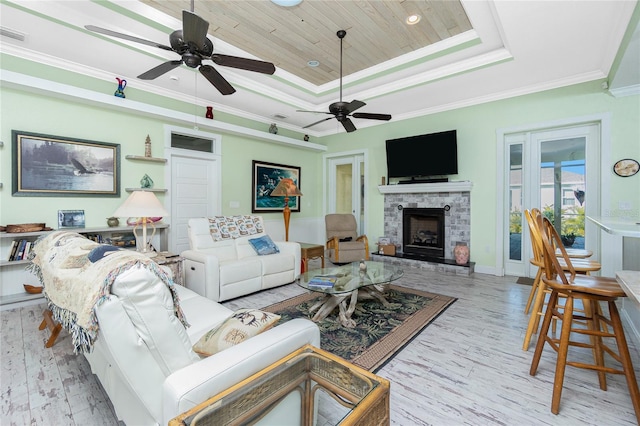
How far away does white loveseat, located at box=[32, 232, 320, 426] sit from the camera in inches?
37.8

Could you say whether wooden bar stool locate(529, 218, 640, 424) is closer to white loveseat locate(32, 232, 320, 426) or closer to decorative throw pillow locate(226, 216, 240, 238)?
white loveseat locate(32, 232, 320, 426)

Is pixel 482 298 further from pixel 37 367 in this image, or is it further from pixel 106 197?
pixel 106 197

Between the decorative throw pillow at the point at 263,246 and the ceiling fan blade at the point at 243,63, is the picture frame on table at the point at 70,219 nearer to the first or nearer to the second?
the decorative throw pillow at the point at 263,246

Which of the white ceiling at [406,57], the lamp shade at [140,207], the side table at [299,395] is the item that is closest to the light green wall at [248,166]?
the white ceiling at [406,57]

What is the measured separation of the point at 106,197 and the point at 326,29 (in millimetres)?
3604

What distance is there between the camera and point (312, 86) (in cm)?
466

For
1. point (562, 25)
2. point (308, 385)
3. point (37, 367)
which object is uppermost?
point (562, 25)

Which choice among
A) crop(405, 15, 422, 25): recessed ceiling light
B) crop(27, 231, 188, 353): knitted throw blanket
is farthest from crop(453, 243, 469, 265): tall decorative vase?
crop(27, 231, 188, 353): knitted throw blanket

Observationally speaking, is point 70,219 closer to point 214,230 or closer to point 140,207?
point 140,207

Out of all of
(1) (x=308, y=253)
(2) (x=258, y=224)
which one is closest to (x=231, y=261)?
(2) (x=258, y=224)

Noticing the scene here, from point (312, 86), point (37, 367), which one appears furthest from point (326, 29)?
point (37, 367)

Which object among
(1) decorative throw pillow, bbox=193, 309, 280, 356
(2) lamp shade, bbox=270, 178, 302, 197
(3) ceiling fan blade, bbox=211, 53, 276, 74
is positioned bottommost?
(1) decorative throw pillow, bbox=193, 309, 280, 356

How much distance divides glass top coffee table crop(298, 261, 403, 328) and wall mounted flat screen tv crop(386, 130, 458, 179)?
2460 millimetres

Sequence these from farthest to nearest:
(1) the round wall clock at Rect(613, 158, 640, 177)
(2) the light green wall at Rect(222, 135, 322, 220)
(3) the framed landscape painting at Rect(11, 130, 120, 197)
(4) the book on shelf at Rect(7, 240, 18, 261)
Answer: (2) the light green wall at Rect(222, 135, 322, 220) < (1) the round wall clock at Rect(613, 158, 640, 177) < (3) the framed landscape painting at Rect(11, 130, 120, 197) < (4) the book on shelf at Rect(7, 240, 18, 261)
